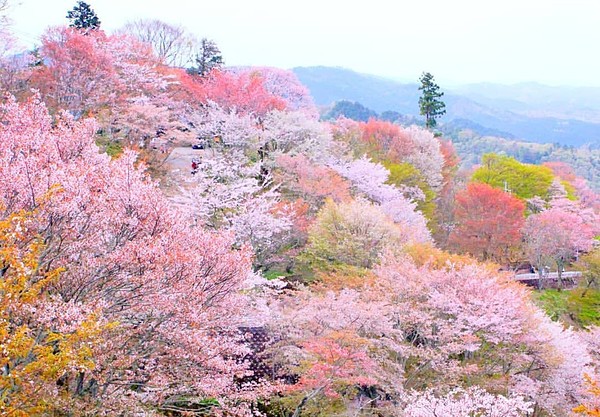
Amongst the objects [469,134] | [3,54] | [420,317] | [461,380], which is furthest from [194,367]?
[469,134]

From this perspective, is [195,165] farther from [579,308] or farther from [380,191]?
[579,308]

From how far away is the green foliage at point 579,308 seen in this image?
2430cm

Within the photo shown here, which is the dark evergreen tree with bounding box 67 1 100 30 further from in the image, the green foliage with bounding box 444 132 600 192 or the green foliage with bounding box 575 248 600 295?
the green foliage with bounding box 444 132 600 192

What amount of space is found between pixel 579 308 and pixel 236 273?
2309 cm

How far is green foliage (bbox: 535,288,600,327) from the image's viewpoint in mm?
24297

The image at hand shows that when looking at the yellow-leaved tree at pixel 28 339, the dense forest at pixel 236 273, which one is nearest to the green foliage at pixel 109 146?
the dense forest at pixel 236 273

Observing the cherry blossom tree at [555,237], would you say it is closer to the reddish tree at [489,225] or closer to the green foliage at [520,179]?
the reddish tree at [489,225]

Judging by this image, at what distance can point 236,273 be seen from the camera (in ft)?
27.7

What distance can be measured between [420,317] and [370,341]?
195 cm

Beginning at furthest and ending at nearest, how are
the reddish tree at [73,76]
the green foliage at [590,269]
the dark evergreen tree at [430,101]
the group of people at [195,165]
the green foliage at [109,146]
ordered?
the dark evergreen tree at [430,101] → the green foliage at [590,269] → the group of people at [195,165] → the green foliage at [109,146] → the reddish tree at [73,76]

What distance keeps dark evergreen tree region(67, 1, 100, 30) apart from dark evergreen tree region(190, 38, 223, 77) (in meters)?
7.72

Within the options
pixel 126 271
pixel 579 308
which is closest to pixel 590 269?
pixel 579 308

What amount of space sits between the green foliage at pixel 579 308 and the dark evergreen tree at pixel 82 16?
29332 millimetres

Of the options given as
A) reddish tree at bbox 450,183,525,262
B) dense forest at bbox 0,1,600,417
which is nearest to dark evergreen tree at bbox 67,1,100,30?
dense forest at bbox 0,1,600,417
